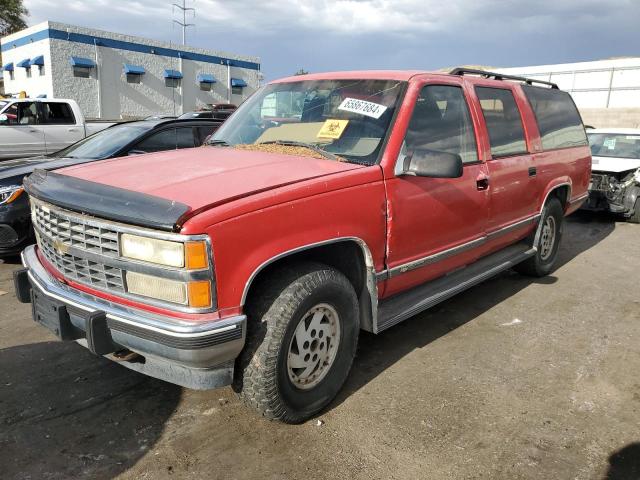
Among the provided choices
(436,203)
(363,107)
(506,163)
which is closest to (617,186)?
(506,163)

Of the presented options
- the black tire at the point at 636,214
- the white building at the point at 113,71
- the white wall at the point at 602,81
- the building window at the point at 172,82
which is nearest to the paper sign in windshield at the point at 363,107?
the black tire at the point at 636,214

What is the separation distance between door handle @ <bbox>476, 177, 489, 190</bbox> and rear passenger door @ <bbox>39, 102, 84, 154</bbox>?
34.5 feet

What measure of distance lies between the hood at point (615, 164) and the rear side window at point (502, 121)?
4.87 m

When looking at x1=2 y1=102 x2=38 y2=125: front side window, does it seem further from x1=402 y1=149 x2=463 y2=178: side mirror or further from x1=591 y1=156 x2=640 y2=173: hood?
x1=591 y1=156 x2=640 y2=173: hood

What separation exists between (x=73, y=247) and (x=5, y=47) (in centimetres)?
3799

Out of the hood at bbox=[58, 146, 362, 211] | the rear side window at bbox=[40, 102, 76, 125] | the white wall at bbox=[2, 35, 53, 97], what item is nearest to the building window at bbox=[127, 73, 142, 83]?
the white wall at bbox=[2, 35, 53, 97]

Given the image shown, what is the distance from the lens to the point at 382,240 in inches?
122

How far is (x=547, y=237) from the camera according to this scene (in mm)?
5570

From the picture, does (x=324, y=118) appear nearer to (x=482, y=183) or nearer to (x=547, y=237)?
(x=482, y=183)

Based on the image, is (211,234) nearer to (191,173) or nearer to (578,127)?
(191,173)

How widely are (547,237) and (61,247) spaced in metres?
4.79

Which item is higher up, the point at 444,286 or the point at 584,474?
the point at 444,286

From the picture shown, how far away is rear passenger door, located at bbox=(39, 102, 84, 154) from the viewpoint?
11578 mm

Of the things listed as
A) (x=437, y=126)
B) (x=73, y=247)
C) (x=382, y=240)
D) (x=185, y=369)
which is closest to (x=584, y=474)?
(x=382, y=240)
